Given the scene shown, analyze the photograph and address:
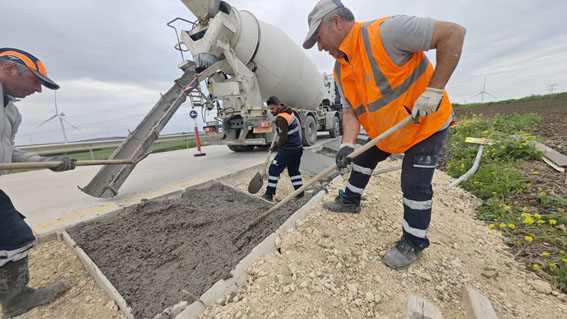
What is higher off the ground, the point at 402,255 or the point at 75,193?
the point at 75,193

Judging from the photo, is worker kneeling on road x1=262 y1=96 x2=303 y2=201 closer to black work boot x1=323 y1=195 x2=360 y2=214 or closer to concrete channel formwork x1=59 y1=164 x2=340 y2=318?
concrete channel formwork x1=59 y1=164 x2=340 y2=318

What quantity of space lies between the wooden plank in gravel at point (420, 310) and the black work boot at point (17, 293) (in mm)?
2475

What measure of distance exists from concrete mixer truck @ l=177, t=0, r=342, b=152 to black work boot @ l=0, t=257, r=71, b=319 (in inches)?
150

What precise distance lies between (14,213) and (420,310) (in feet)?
8.75

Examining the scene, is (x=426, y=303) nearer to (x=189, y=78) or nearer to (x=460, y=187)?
(x=460, y=187)

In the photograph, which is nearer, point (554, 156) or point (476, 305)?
point (476, 305)

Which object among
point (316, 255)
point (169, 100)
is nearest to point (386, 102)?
point (316, 255)

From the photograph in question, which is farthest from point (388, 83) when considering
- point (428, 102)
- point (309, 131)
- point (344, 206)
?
point (309, 131)

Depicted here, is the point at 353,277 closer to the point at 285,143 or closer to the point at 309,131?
the point at 285,143

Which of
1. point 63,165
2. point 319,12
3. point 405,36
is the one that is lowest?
point 63,165

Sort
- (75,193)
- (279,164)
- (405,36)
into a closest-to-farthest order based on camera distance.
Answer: (405,36)
(279,164)
(75,193)

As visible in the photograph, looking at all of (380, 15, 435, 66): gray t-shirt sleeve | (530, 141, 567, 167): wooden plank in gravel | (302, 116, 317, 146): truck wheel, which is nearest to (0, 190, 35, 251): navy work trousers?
(380, 15, 435, 66): gray t-shirt sleeve

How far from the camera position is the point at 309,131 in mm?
6984

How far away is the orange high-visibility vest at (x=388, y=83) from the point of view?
1.50 meters
